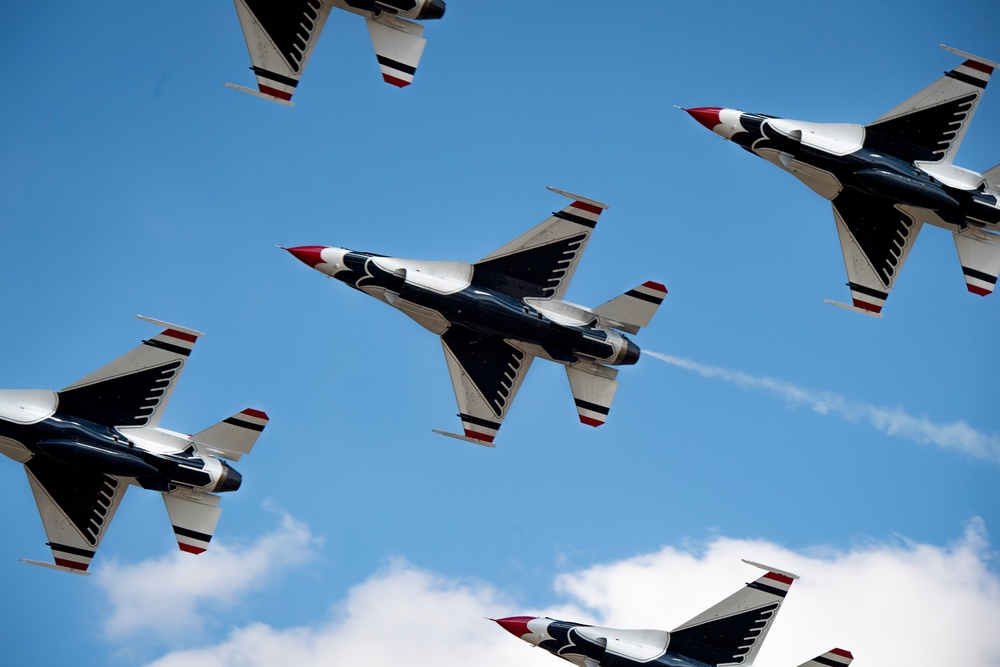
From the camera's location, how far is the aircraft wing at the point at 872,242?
4656 centimetres

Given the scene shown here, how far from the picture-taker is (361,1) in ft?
148

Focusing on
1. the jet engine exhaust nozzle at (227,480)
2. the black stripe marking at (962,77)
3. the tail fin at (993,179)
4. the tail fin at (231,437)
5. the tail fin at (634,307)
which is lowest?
the jet engine exhaust nozzle at (227,480)

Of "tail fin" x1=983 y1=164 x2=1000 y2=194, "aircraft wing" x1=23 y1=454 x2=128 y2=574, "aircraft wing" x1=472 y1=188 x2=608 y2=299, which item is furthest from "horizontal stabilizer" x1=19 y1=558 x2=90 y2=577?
"tail fin" x1=983 y1=164 x2=1000 y2=194

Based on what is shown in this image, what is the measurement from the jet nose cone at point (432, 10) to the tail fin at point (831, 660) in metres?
22.4

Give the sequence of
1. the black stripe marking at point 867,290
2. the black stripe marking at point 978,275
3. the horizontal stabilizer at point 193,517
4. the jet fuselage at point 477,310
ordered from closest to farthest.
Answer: the jet fuselage at point 477,310 → the horizontal stabilizer at point 193,517 → the black stripe marking at point 978,275 → the black stripe marking at point 867,290

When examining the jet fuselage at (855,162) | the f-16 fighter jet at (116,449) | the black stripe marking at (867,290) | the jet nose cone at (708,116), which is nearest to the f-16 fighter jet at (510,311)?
the jet nose cone at (708,116)

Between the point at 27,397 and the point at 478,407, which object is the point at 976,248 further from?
the point at 27,397

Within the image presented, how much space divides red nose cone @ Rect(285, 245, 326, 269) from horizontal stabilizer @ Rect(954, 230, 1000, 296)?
64.4 ft

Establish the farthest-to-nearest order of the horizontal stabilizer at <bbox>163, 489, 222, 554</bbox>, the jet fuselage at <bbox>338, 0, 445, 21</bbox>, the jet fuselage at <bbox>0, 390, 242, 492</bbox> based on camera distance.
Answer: the horizontal stabilizer at <bbox>163, 489, 222, 554</bbox>
the jet fuselage at <bbox>338, 0, 445, 21</bbox>
the jet fuselage at <bbox>0, 390, 242, 492</bbox>

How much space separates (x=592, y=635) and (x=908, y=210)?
16.3 metres

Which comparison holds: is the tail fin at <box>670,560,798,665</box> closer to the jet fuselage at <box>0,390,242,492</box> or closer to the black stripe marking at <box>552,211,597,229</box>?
the black stripe marking at <box>552,211,597,229</box>

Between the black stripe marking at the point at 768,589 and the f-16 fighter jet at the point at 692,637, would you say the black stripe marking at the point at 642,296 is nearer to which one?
the f-16 fighter jet at the point at 692,637

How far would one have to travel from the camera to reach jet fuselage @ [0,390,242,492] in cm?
4316

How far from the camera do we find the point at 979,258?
152 feet
